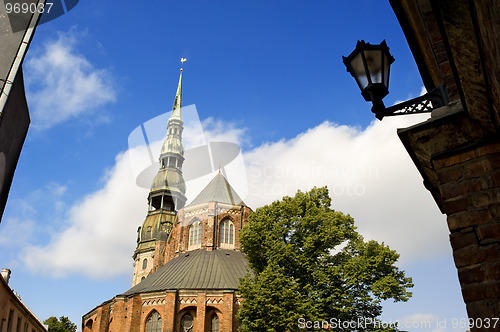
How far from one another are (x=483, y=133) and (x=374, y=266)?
51.4 feet

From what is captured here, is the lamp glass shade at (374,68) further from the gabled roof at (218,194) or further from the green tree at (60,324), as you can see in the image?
the green tree at (60,324)

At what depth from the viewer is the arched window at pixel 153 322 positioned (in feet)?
93.8

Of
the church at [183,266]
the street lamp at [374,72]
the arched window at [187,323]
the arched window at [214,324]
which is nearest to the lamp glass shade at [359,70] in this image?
the street lamp at [374,72]

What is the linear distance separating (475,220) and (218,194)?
122 ft

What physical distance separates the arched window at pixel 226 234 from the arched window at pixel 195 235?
2139mm

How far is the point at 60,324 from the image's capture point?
46531 mm

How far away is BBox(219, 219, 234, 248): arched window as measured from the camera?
36.4 meters

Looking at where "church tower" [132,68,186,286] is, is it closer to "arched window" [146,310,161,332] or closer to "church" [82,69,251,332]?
"church" [82,69,251,332]

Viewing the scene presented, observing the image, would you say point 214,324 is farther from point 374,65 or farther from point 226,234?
point 374,65

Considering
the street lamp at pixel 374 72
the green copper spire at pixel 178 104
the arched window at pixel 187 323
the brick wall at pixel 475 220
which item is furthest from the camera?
the green copper spire at pixel 178 104

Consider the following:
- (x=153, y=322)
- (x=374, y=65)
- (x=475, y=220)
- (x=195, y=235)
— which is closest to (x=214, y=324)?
(x=153, y=322)

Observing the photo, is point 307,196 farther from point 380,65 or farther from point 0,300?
point 380,65

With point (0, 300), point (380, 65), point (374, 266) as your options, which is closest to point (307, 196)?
point (374, 266)

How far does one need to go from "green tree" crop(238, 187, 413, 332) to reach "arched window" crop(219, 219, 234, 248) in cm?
1694
